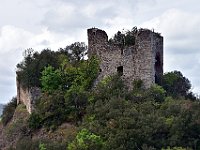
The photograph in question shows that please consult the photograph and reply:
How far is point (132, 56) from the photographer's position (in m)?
42.8

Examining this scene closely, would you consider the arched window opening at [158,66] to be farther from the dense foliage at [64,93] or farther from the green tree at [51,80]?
the green tree at [51,80]

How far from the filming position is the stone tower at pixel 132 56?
42.4 m

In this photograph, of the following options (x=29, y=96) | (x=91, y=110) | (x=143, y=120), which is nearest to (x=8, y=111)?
(x=29, y=96)

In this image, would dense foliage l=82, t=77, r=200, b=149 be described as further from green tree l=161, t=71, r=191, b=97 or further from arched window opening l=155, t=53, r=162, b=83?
arched window opening l=155, t=53, r=162, b=83

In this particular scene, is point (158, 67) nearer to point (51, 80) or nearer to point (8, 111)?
point (51, 80)

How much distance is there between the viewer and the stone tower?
4244 cm

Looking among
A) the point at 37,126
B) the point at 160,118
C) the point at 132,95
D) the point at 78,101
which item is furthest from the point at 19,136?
the point at 160,118

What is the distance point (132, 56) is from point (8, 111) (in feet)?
42.3

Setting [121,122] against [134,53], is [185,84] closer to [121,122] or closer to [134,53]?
[134,53]

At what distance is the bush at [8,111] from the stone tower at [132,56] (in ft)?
30.7

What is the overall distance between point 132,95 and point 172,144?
654cm

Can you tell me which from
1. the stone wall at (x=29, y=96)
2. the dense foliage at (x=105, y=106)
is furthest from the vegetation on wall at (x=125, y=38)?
the stone wall at (x=29, y=96)

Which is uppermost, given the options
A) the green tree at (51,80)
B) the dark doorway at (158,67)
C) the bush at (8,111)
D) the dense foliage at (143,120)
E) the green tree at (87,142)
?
the dark doorway at (158,67)

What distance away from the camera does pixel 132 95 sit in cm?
4131
